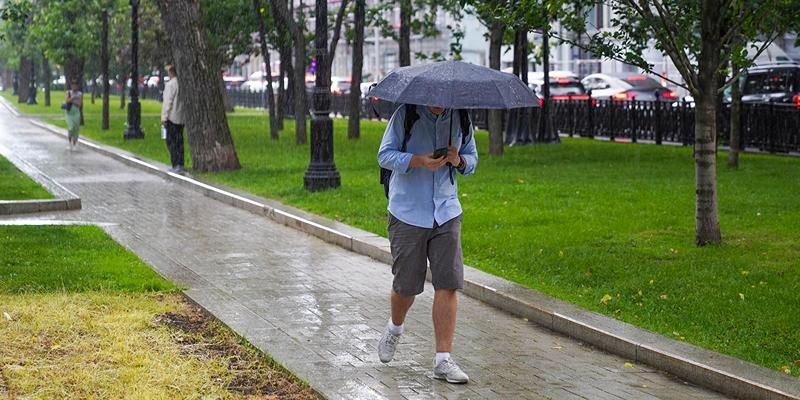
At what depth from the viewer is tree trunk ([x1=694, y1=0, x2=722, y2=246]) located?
11461 mm

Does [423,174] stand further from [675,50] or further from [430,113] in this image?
[675,50]

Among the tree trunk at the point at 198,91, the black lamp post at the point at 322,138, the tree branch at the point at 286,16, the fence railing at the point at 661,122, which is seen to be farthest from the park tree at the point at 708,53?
the tree branch at the point at 286,16

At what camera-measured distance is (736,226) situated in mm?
12977

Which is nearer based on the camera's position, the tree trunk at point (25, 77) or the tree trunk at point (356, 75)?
the tree trunk at point (356, 75)

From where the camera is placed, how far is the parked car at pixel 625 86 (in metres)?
43.1

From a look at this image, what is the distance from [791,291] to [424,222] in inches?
134

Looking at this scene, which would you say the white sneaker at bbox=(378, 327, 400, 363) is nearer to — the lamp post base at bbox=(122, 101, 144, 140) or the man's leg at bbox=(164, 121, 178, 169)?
the man's leg at bbox=(164, 121, 178, 169)

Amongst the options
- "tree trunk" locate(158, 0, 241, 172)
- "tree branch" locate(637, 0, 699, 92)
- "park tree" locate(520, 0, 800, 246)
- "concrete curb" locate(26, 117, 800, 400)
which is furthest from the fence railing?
"concrete curb" locate(26, 117, 800, 400)

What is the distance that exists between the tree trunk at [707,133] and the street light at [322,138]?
7.03 metres

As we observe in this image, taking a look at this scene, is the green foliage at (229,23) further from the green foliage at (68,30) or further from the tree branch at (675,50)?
the tree branch at (675,50)

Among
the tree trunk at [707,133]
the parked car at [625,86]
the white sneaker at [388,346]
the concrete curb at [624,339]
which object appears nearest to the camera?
the concrete curb at [624,339]

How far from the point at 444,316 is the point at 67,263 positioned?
16.3 ft

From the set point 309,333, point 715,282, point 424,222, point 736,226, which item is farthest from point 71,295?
point 736,226

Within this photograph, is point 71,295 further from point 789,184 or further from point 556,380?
point 789,184
